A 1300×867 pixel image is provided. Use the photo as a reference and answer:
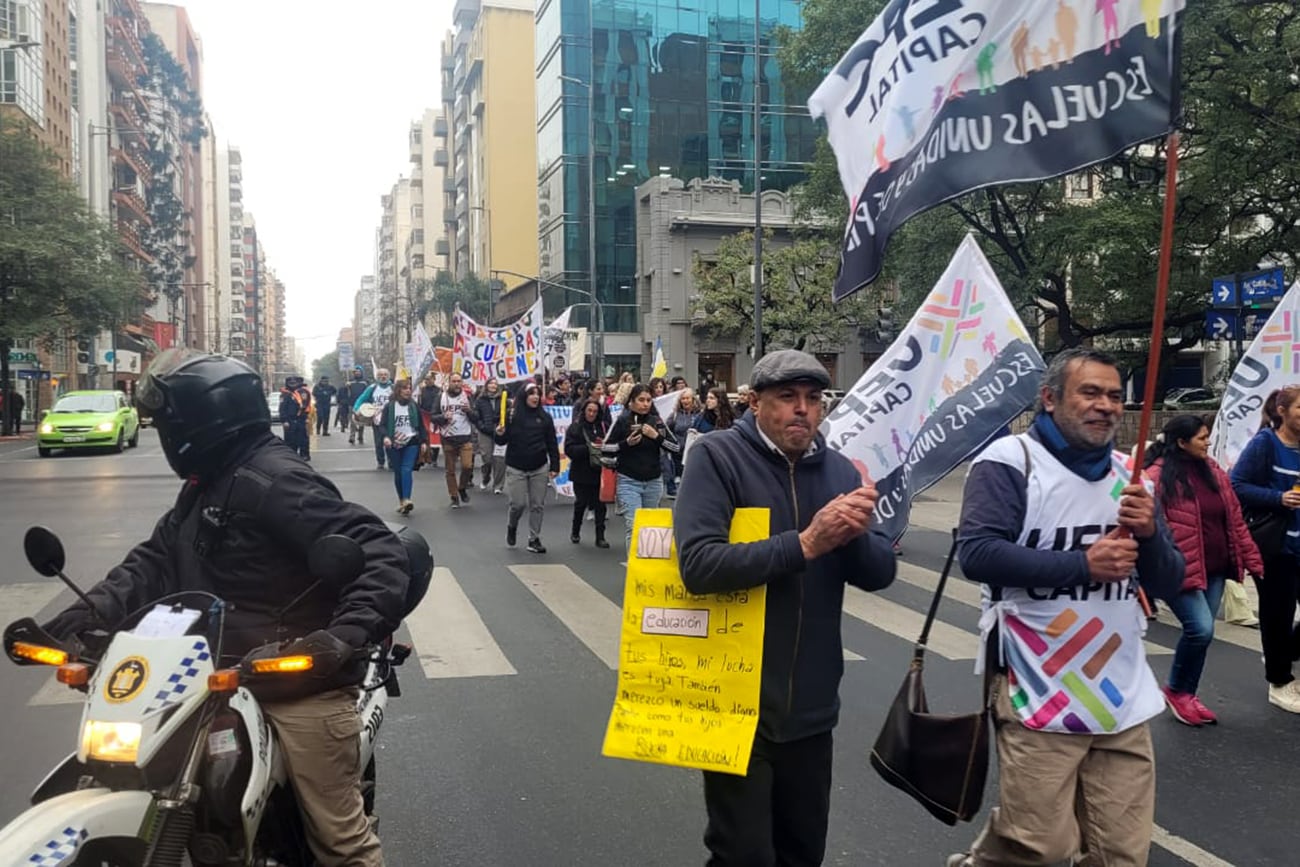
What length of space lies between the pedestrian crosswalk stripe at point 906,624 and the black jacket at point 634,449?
8.05ft

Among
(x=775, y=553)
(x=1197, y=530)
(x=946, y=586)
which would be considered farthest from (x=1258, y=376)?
(x=775, y=553)

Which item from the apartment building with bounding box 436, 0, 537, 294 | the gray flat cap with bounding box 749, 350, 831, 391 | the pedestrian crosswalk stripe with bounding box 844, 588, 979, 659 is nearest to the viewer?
the gray flat cap with bounding box 749, 350, 831, 391

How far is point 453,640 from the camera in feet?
24.5

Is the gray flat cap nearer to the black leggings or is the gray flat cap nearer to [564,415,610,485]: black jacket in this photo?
the black leggings

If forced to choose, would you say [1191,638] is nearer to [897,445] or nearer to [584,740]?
[897,445]

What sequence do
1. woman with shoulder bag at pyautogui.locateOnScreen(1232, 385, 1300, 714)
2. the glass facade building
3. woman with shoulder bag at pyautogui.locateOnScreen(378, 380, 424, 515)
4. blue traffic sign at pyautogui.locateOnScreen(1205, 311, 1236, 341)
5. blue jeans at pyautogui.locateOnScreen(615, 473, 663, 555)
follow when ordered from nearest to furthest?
woman with shoulder bag at pyautogui.locateOnScreen(1232, 385, 1300, 714) < blue jeans at pyautogui.locateOnScreen(615, 473, 663, 555) < blue traffic sign at pyautogui.locateOnScreen(1205, 311, 1236, 341) < woman with shoulder bag at pyautogui.locateOnScreen(378, 380, 424, 515) < the glass facade building

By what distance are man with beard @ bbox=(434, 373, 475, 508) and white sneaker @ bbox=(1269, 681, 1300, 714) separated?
1116 centimetres

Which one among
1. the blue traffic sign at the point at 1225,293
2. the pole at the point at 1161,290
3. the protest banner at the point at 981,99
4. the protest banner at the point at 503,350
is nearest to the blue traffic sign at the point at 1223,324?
the blue traffic sign at the point at 1225,293

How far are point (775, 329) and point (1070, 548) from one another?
3815 cm

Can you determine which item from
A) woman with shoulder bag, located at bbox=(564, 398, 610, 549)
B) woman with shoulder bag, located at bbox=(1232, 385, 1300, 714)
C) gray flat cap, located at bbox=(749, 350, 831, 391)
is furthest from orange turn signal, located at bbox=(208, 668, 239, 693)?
woman with shoulder bag, located at bbox=(564, 398, 610, 549)

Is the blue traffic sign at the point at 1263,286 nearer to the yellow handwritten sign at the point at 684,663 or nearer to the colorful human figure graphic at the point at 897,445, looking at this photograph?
the colorful human figure graphic at the point at 897,445

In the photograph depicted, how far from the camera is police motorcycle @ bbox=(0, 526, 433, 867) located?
7.97 feet

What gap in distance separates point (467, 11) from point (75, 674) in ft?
301

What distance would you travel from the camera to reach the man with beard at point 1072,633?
3.19 metres
